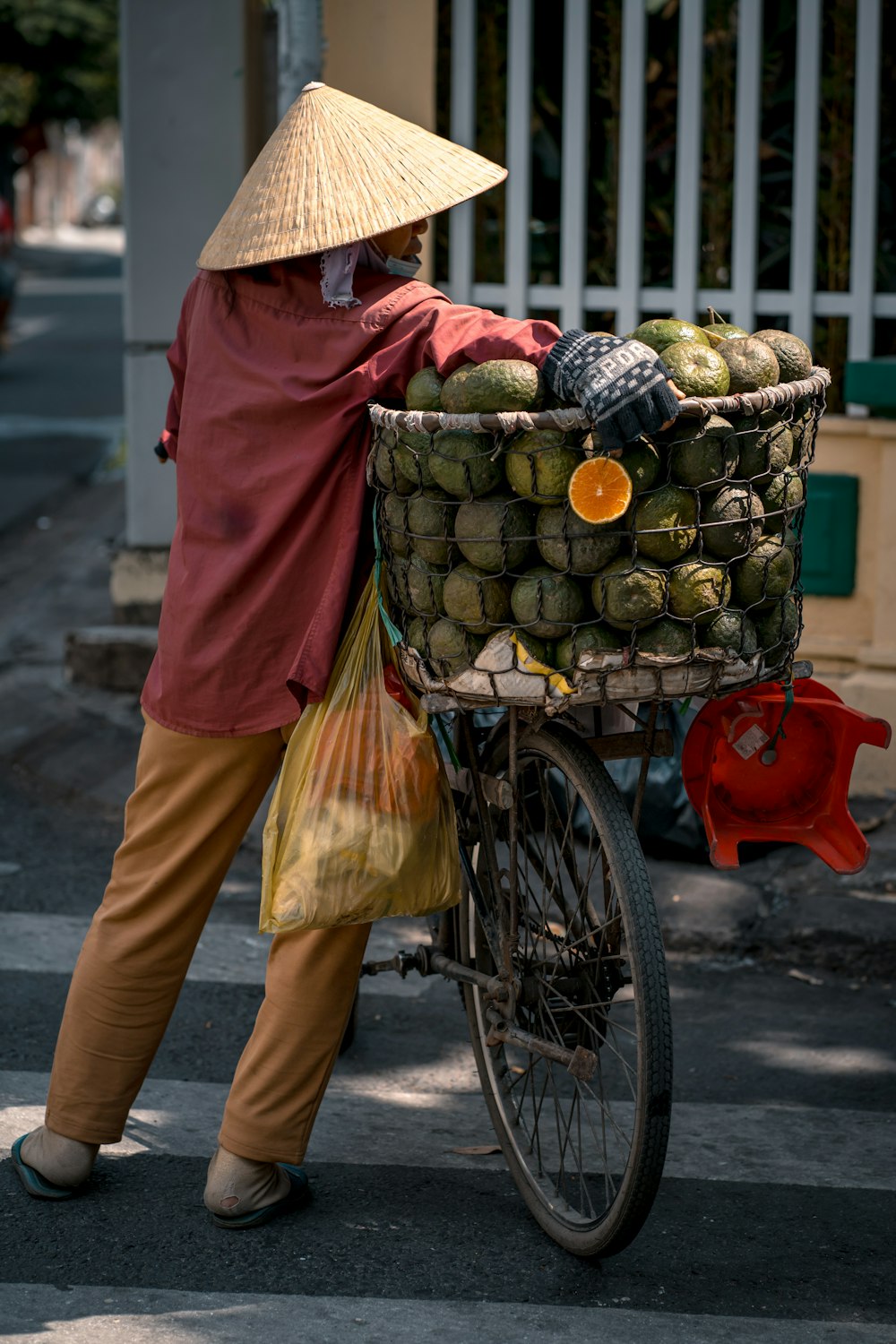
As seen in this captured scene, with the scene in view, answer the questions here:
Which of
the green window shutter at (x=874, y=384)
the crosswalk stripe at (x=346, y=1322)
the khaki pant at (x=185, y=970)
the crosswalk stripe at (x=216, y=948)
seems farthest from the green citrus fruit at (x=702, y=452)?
the green window shutter at (x=874, y=384)

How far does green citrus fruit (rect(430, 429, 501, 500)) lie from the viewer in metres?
2.46

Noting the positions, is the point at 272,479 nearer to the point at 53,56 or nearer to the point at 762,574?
the point at 762,574

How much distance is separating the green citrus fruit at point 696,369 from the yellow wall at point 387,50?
3025 millimetres

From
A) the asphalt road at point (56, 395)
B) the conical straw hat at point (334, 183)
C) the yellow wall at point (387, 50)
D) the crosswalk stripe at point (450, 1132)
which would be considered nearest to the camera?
the conical straw hat at point (334, 183)

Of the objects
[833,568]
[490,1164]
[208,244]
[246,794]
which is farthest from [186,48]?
[490,1164]

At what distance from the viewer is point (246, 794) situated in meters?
2.88

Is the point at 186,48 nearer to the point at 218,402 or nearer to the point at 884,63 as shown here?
the point at 884,63

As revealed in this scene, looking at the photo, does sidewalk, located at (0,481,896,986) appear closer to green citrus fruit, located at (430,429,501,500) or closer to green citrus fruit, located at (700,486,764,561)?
green citrus fruit, located at (700,486,764,561)

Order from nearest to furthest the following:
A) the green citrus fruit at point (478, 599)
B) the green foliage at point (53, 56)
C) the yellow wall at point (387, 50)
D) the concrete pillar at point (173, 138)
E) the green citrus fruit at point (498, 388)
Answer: the green citrus fruit at point (498, 388)
the green citrus fruit at point (478, 599)
the yellow wall at point (387, 50)
the concrete pillar at point (173, 138)
the green foliage at point (53, 56)

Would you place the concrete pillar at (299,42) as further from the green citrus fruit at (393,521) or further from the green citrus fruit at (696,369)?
the green citrus fruit at (696,369)

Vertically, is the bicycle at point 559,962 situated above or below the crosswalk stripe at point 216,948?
above

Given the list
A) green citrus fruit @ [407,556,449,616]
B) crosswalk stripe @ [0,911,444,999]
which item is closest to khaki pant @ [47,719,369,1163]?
green citrus fruit @ [407,556,449,616]

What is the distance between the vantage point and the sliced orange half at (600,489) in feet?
7.87

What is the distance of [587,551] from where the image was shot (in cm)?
246
